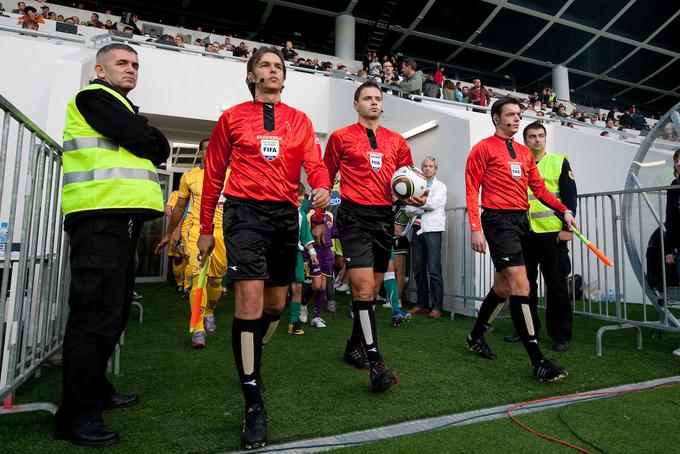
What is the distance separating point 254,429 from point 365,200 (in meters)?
1.74

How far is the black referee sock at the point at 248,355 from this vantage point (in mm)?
2236

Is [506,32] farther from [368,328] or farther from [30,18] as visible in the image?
[368,328]

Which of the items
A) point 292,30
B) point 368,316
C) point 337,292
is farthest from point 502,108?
point 292,30

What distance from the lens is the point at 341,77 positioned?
11031 millimetres

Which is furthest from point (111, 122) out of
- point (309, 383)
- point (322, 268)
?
point (322, 268)

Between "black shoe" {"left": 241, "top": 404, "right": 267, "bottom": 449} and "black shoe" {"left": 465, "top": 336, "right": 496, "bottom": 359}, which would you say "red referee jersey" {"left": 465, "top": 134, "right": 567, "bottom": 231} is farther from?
"black shoe" {"left": 241, "top": 404, "right": 267, "bottom": 449}

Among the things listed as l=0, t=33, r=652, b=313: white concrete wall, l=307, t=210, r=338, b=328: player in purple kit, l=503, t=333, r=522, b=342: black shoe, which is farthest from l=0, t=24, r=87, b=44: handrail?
l=503, t=333, r=522, b=342: black shoe

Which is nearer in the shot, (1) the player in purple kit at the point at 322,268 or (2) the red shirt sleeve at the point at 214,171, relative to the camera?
(2) the red shirt sleeve at the point at 214,171

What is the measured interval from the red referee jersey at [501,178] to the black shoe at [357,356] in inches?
52.1

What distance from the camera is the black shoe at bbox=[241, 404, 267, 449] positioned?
2.05 m

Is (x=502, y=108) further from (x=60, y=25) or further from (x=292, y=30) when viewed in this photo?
(x=292, y=30)

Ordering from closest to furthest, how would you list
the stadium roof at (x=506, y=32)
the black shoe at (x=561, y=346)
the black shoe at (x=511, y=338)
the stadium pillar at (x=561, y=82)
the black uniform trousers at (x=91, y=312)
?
the black uniform trousers at (x=91, y=312) < the black shoe at (x=561, y=346) < the black shoe at (x=511, y=338) < the stadium roof at (x=506, y=32) < the stadium pillar at (x=561, y=82)

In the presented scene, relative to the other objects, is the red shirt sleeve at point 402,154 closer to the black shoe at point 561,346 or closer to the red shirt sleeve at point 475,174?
the red shirt sleeve at point 475,174

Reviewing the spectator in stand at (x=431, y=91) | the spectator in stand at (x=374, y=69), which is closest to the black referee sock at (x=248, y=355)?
the spectator in stand at (x=431, y=91)
